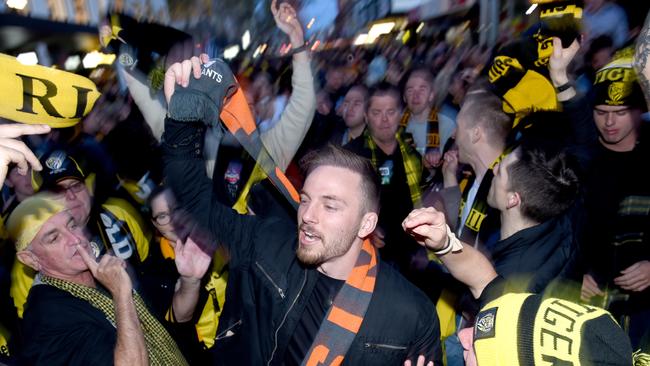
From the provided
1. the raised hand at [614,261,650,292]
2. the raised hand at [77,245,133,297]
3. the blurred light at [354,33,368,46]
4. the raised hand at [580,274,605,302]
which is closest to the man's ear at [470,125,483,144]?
the raised hand at [580,274,605,302]

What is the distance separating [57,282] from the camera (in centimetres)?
263

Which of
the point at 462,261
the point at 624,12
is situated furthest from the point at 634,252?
the point at 624,12

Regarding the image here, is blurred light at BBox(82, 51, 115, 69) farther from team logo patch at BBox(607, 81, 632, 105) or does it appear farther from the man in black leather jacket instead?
team logo patch at BBox(607, 81, 632, 105)

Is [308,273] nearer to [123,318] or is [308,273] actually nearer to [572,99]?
[123,318]

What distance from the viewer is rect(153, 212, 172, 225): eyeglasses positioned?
138 inches

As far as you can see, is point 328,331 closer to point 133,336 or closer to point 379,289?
point 379,289

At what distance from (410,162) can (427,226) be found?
2.49m

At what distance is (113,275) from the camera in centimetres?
254

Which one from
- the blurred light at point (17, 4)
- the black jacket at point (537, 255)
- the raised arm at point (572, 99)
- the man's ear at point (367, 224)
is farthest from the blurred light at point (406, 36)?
the man's ear at point (367, 224)

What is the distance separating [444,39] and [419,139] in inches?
407

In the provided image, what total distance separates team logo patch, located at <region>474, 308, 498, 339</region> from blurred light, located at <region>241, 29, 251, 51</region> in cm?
1943

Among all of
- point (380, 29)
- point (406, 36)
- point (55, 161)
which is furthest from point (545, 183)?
point (380, 29)

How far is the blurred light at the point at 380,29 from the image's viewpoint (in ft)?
Result: 63.8

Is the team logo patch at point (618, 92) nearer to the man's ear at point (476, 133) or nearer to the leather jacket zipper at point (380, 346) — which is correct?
the man's ear at point (476, 133)
